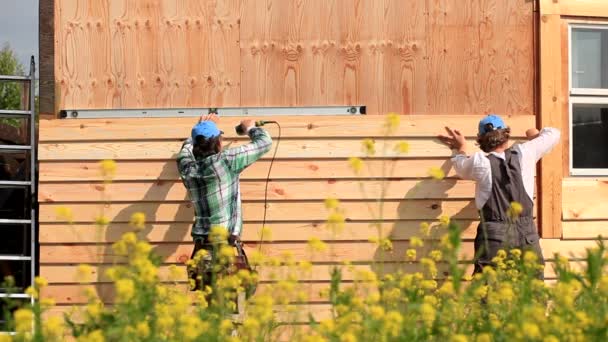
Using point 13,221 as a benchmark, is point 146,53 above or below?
above

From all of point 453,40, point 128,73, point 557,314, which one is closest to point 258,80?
point 128,73

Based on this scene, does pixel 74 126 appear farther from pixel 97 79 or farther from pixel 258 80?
pixel 258 80

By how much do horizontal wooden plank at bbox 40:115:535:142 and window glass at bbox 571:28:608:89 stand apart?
3.54ft

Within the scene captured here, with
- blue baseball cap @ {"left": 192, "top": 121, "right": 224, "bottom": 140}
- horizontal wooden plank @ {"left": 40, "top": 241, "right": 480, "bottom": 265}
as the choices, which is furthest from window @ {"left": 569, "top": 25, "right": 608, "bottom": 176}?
blue baseball cap @ {"left": 192, "top": 121, "right": 224, "bottom": 140}

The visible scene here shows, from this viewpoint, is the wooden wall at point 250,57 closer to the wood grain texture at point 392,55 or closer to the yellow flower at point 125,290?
the wood grain texture at point 392,55

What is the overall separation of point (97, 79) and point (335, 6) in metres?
1.93

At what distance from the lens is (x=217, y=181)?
7676 millimetres

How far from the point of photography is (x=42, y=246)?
8359 millimetres

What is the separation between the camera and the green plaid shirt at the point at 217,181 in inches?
302

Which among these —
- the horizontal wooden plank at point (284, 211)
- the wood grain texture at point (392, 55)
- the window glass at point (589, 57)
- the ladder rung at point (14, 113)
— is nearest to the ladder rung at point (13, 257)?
the horizontal wooden plank at point (284, 211)

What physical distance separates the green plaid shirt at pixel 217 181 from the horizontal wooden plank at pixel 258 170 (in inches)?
21.5

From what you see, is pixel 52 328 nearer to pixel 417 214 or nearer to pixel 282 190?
pixel 282 190

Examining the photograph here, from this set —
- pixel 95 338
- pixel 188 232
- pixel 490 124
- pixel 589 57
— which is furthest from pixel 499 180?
pixel 95 338

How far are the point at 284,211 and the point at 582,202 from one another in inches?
93.5
